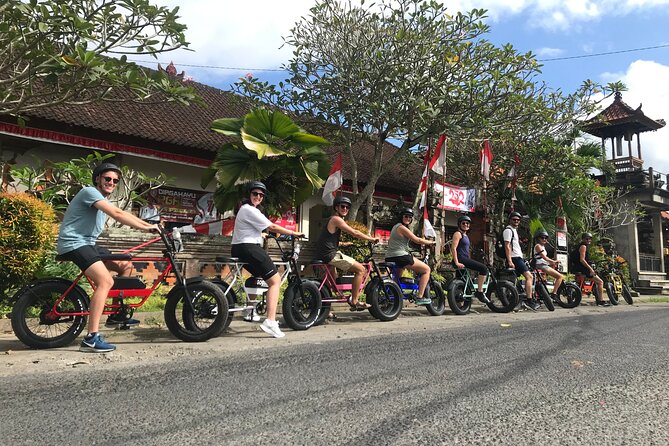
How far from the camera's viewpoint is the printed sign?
1114 centimetres

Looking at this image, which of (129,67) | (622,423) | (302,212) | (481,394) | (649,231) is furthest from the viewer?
(649,231)

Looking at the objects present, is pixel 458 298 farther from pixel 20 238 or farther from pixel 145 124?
pixel 145 124

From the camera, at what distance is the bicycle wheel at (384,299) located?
6.80 meters

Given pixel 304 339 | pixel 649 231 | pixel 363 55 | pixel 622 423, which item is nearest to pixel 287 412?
pixel 622 423

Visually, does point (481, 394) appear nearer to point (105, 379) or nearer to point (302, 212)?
point (105, 379)

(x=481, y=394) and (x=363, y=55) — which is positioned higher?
(x=363, y=55)

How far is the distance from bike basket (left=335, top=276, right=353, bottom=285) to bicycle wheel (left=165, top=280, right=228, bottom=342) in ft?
6.84

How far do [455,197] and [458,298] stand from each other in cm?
422

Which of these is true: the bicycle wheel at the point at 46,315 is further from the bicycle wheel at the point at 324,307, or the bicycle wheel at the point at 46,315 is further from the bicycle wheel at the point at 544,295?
the bicycle wheel at the point at 544,295

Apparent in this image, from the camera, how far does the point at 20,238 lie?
5488 mm

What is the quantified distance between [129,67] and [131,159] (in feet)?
21.0

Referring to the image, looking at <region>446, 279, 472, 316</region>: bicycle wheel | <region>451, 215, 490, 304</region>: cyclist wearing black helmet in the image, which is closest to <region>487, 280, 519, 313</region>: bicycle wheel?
<region>451, 215, 490, 304</region>: cyclist wearing black helmet

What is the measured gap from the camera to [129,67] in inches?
217

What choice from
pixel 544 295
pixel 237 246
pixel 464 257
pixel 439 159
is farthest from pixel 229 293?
pixel 439 159
